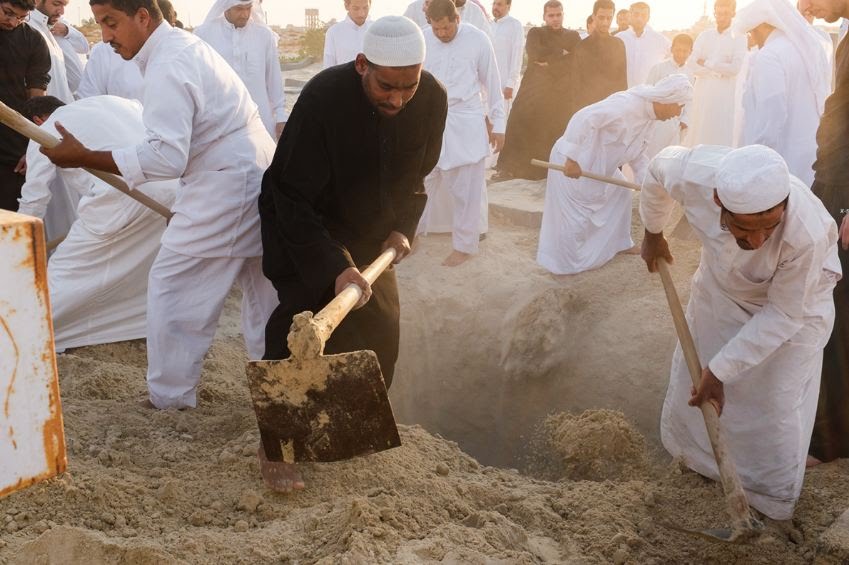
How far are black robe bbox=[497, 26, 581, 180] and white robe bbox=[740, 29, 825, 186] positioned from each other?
4347 millimetres

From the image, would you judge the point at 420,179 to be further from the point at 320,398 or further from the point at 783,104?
the point at 783,104

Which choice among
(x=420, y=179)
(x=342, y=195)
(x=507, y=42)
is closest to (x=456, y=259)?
(x=420, y=179)

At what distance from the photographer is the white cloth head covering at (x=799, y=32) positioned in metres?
4.79

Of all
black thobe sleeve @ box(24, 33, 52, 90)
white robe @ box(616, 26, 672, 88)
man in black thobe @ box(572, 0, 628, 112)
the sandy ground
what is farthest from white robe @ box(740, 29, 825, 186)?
white robe @ box(616, 26, 672, 88)

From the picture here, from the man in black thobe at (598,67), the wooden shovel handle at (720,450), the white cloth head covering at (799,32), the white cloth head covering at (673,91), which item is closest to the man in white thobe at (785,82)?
the white cloth head covering at (799,32)

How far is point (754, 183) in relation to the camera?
104 inches

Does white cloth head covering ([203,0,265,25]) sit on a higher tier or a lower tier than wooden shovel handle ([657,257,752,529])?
higher

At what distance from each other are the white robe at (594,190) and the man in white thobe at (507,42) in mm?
3448

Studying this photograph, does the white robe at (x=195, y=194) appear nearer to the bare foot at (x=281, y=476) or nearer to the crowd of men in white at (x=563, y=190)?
the crowd of men in white at (x=563, y=190)

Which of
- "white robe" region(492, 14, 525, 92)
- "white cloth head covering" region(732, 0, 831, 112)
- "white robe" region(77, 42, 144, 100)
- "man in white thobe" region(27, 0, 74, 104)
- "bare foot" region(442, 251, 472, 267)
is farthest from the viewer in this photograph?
"white robe" region(492, 14, 525, 92)

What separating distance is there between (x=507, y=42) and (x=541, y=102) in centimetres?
75

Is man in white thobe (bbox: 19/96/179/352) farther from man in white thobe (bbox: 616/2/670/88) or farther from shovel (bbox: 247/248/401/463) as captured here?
man in white thobe (bbox: 616/2/670/88)

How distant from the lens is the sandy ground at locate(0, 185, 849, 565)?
2.62m

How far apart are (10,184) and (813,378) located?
4569 mm
